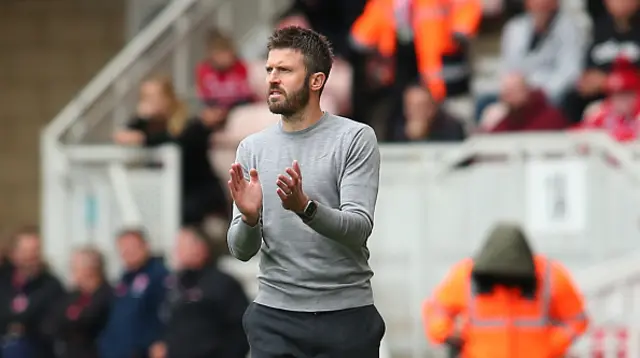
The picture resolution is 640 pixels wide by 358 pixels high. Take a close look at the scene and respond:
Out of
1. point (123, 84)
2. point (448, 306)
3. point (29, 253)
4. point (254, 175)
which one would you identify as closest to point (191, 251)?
point (29, 253)

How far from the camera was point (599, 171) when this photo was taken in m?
11.5

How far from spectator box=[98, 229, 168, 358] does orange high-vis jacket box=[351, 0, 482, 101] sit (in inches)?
107

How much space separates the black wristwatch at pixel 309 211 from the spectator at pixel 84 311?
24.6 feet

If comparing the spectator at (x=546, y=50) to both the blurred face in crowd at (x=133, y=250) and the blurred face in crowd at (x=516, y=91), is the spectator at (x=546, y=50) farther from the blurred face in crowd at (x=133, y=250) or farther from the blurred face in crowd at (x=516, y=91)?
the blurred face in crowd at (x=133, y=250)

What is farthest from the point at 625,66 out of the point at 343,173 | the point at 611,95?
the point at 343,173

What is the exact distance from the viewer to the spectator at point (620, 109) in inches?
470

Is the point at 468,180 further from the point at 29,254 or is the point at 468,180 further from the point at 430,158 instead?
the point at 29,254

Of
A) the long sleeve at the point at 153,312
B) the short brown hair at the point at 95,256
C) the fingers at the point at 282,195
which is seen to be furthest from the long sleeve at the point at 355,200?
the short brown hair at the point at 95,256

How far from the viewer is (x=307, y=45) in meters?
5.77

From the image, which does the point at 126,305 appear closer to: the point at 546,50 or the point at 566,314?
the point at 546,50

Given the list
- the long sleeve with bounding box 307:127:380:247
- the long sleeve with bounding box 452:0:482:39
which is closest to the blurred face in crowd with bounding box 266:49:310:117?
the long sleeve with bounding box 307:127:380:247

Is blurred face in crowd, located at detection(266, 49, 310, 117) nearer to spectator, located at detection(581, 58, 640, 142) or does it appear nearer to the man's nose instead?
the man's nose

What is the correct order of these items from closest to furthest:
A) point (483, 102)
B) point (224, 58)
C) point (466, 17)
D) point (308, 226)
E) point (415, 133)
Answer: point (308, 226) → point (415, 133) → point (466, 17) → point (483, 102) → point (224, 58)

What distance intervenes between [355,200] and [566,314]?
13.9 feet
